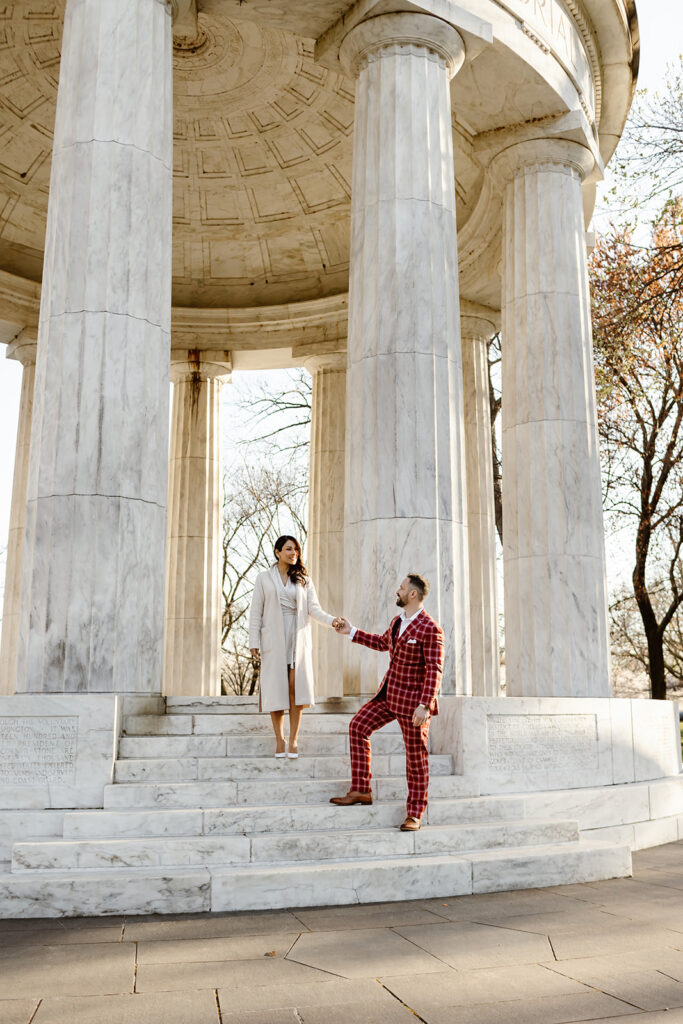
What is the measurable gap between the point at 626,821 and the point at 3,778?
1417cm

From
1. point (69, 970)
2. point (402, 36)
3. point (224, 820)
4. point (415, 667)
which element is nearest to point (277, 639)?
point (415, 667)

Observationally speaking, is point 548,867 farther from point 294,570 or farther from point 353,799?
point 294,570

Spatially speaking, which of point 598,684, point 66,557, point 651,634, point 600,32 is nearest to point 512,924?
point 66,557

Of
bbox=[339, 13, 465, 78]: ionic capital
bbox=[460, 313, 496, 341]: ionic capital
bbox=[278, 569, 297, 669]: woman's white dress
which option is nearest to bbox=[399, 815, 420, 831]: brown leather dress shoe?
bbox=[278, 569, 297, 669]: woman's white dress

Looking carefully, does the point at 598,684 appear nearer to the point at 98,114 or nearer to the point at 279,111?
the point at 98,114

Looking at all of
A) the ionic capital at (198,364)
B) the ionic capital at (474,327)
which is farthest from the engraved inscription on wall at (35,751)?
the ionic capital at (198,364)

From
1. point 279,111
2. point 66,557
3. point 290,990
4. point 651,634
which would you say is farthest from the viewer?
point 651,634

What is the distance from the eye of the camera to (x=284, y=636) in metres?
19.5

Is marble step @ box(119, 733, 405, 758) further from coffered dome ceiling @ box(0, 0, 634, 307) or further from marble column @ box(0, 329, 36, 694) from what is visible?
marble column @ box(0, 329, 36, 694)

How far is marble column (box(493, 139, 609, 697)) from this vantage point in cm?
2864

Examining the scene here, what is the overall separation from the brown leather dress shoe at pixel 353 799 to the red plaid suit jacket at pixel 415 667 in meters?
1.61

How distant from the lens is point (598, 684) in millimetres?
28438

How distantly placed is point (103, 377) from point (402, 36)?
1263cm

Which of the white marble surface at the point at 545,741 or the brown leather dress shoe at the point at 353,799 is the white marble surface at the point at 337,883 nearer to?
the brown leather dress shoe at the point at 353,799
